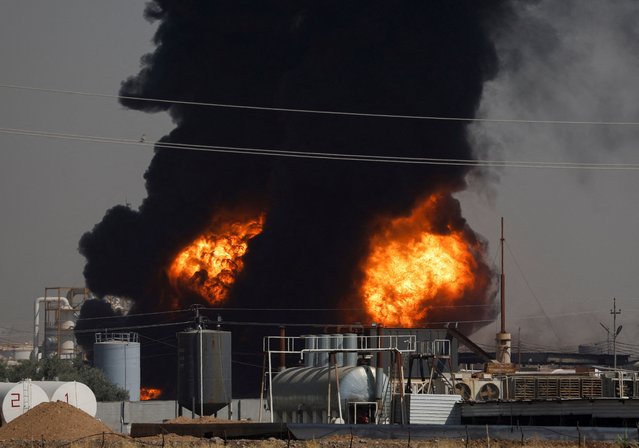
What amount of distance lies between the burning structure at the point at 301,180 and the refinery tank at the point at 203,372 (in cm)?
4648

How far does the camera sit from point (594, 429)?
50781 mm

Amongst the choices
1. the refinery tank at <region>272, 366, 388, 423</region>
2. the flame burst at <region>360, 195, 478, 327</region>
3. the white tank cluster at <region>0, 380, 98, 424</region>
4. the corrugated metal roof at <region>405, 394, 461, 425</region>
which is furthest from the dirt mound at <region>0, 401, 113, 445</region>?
the flame burst at <region>360, 195, 478, 327</region>

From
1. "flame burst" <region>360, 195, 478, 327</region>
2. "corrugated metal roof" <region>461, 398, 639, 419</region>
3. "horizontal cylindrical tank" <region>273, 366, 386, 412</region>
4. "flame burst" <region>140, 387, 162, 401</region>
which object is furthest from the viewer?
"flame burst" <region>140, 387, 162, 401</region>

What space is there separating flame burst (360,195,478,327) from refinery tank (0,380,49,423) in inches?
2248

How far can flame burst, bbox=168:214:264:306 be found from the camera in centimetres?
14488

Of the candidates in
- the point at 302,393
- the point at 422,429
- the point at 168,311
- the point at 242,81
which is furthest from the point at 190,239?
the point at 422,429

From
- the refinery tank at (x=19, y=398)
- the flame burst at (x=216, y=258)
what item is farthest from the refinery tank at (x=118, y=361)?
the refinery tank at (x=19, y=398)

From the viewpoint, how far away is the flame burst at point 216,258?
14488cm

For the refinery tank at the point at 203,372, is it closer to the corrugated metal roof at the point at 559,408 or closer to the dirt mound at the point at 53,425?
the dirt mound at the point at 53,425

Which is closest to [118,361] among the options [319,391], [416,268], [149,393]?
[149,393]

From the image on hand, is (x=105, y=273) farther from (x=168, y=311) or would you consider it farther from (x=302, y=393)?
(x=302, y=393)

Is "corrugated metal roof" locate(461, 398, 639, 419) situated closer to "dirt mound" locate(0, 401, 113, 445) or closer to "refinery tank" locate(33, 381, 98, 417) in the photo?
"dirt mound" locate(0, 401, 113, 445)

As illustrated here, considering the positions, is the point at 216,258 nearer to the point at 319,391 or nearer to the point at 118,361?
the point at 118,361

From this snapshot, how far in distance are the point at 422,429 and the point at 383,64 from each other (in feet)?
301
